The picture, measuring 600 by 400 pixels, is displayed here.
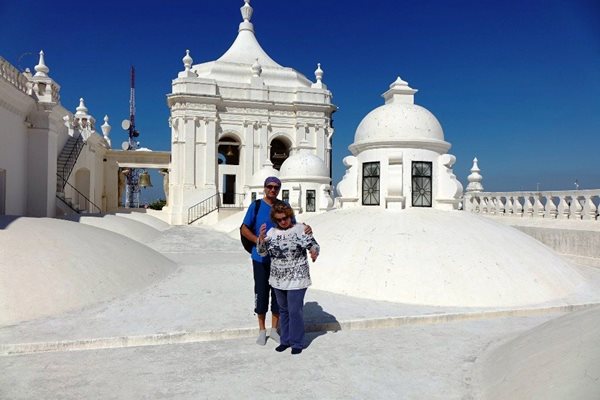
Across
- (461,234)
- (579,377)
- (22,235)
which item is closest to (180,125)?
(22,235)

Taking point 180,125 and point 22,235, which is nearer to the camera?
point 22,235

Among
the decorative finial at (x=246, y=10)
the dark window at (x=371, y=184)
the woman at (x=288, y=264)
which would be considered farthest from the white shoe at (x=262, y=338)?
the decorative finial at (x=246, y=10)

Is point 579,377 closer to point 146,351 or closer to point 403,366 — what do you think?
point 403,366

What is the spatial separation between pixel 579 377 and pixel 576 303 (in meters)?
4.68

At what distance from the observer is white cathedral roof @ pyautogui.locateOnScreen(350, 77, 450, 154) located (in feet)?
31.9

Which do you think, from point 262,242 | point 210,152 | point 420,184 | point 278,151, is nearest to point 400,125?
point 420,184

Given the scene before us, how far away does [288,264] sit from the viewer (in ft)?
16.2

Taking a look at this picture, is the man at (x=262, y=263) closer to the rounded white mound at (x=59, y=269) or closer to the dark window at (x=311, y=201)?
the rounded white mound at (x=59, y=269)

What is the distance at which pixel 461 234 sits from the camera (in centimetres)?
841

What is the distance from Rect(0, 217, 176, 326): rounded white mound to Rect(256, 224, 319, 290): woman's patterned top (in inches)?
145

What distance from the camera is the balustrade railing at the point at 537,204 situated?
10984mm

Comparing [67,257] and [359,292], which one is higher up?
[67,257]

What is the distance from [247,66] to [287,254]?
31152 millimetres

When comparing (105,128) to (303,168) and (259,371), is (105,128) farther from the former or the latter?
(259,371)
